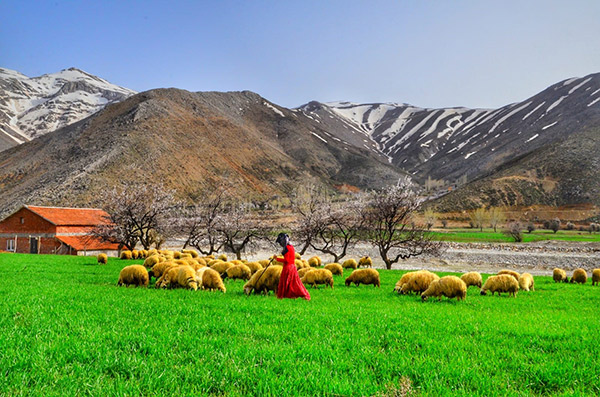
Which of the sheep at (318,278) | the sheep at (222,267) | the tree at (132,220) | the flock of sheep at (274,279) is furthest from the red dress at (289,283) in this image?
the tree at (132,220)

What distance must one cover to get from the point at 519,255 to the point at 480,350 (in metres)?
51.5

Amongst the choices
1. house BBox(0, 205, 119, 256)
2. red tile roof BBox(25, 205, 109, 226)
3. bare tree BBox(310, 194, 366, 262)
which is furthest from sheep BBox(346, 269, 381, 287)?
red tile roof BBox(25, 205, 109, 226)

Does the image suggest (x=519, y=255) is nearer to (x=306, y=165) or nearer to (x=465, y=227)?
(x=465, y=227)

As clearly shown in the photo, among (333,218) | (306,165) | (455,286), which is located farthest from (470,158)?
(455,286)

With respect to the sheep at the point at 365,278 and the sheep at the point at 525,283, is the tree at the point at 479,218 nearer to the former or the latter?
the sheep at the point at 525,283

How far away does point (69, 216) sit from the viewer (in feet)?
141

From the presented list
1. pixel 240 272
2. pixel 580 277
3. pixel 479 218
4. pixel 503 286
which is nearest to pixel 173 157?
pixel 479 218

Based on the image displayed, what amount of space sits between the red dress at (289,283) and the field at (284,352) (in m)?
2.80

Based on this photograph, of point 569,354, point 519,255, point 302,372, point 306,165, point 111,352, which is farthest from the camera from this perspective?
point 306,165

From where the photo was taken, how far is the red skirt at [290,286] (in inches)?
417

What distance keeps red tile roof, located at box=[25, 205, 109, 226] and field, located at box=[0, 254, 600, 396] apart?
39.8 metres

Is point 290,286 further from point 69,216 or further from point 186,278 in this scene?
point 69,216

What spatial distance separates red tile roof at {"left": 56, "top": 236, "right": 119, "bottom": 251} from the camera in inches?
1596

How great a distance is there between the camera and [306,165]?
143250 mm
